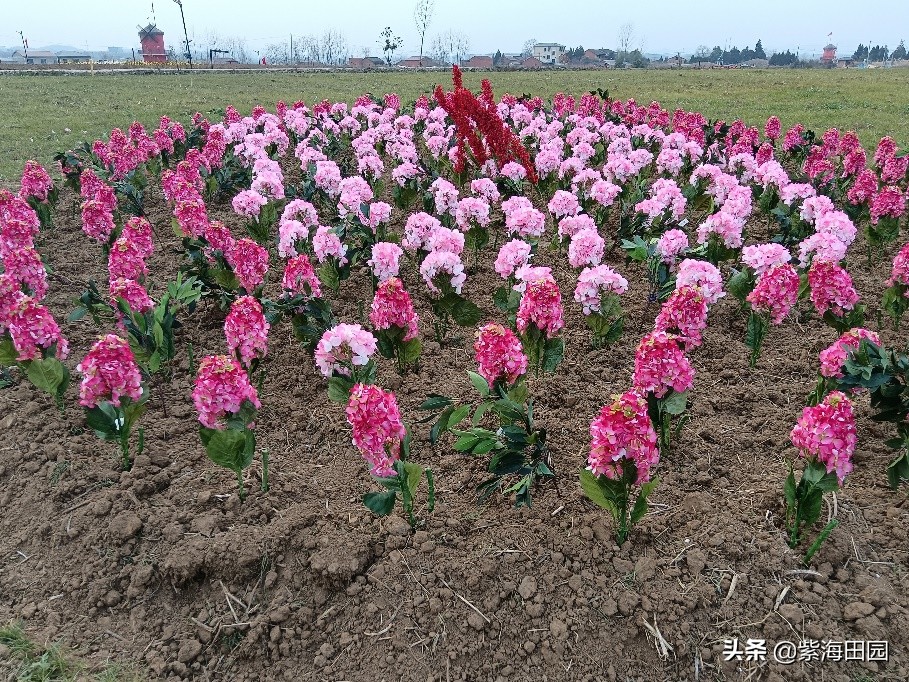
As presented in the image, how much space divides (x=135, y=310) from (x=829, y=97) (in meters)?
23.0

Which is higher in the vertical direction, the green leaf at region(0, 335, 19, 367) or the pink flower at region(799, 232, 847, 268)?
the pink flower at region(799, 232, 847, 268)

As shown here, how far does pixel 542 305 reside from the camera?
3707 mm

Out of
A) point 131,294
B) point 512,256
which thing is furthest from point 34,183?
point 512,256

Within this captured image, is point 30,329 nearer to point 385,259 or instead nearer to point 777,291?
point 385,259

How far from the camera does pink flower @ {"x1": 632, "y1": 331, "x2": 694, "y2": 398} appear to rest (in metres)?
2.93

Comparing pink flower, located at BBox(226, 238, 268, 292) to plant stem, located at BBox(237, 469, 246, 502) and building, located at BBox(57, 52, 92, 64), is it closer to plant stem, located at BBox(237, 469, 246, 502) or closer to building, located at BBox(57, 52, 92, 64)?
plant stem, located at BBox(237, 469, 246, 502)

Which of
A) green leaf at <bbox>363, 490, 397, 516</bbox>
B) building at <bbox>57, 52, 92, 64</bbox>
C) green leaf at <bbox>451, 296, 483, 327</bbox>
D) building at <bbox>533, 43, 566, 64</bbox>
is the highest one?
building at <bbox>533, 43, 566, 64</bbox>

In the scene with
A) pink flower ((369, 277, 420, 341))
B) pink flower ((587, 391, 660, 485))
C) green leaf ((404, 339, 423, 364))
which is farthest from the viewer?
green leaf ((404, 339, 423, 364))

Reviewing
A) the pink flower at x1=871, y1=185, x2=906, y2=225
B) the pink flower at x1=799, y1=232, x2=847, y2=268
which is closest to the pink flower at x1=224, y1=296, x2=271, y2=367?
the pink flower at x1=799, y1=232, x2=847, y2=268

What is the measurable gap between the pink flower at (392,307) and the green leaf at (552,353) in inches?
34.2

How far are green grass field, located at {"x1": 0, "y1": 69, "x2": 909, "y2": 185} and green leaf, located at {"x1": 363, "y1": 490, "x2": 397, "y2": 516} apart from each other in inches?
404

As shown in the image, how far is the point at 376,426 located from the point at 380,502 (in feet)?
1.08

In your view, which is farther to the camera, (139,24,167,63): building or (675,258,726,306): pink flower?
(139,24,167,63): building

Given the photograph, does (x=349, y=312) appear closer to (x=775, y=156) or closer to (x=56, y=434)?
(x=56, y=434)
